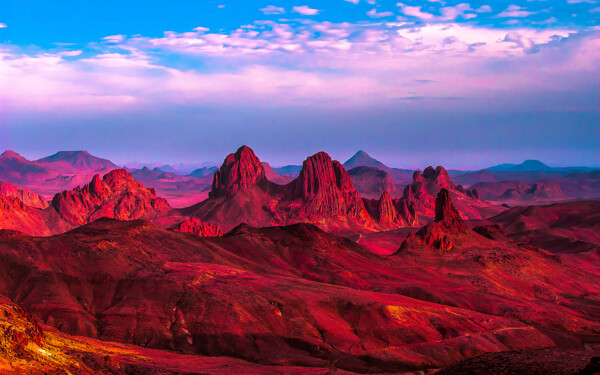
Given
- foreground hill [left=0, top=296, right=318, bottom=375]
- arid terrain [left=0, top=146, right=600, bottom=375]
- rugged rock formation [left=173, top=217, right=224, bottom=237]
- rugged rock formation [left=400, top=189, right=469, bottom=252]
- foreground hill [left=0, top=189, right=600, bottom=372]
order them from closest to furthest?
foreground hill [left=0, top=296, right=318, bottom=375], arid terrain [left=0, top=146, right=600, bottom=375], foreground hill [left=0, top=189, right=600, bottom=372], rugged rock formation [left=400, top=189, right=469, bottom=252], rugged rock formation [left=173, top=217, right=224, bottom=237]

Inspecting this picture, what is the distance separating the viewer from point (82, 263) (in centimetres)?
8906

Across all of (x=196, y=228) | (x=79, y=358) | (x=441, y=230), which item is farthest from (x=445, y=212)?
(x=79, y=358)

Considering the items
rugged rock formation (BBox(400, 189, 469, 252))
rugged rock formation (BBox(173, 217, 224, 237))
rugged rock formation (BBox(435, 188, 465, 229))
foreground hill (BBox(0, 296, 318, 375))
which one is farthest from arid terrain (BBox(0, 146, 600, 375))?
rugged rock formation (BBox(173, 217, 224, 237))

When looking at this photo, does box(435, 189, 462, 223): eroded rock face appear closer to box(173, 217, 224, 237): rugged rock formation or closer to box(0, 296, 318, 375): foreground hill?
box(173, 217, 224, 237): rugged rock formation

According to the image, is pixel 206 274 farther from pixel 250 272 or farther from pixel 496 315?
pixel 496 315

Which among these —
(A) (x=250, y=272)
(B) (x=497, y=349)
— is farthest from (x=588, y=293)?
(A) (x=250, y=272)

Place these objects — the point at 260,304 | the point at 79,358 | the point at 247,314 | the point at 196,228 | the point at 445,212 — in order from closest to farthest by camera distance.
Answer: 1. the point at 79,358
2. the point at 247,314
3. the point at 260,304
4. the point at 445,212
5. the point at 196,228

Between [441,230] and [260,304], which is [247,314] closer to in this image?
[260,304]

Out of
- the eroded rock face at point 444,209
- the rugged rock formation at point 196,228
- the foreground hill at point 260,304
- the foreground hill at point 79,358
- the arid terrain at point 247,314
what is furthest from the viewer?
the rugged rock formation at point 196,228

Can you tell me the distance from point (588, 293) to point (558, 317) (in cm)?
3667

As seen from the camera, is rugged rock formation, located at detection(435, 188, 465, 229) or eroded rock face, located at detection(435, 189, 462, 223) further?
eroded rock face, located at detection(435, 189, 462, 223)

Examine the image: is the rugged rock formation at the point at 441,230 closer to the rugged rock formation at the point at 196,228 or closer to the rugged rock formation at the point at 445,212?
the rugged rock formation at the point at 445,212

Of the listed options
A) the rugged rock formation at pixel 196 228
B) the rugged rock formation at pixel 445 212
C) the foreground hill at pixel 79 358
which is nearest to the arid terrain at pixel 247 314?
the foreground hill at pixel 79 358

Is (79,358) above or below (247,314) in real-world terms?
above
